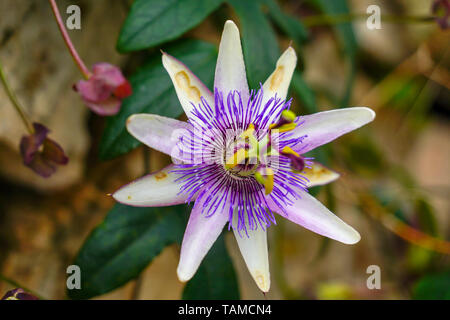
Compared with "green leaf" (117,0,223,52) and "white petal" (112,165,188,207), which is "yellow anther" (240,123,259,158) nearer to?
"white petal" (112,165,188,207)

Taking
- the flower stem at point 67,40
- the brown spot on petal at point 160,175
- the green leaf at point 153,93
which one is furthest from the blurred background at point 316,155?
the brown spot on petal at point 160,175

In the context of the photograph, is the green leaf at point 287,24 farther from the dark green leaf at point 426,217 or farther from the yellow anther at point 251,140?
the dark green leaf at point 426,217

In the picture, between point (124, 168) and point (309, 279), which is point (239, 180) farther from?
point (309, 279)

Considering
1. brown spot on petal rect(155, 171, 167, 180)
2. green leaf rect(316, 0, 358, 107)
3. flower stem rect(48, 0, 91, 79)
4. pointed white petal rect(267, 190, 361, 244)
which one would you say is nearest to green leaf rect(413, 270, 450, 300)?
pointed white petal rect(267, 190, 361, 244)

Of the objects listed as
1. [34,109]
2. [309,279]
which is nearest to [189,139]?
[34,109]

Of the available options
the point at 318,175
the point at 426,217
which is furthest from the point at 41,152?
the point at 426,217

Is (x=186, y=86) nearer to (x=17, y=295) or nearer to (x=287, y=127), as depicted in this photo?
(x=287, y=127)
